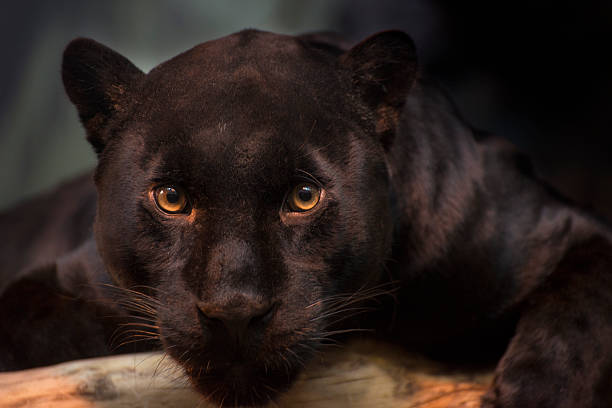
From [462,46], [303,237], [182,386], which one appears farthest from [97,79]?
[462,46]

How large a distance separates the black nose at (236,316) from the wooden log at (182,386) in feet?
0.83

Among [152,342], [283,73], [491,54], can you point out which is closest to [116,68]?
[283,73]

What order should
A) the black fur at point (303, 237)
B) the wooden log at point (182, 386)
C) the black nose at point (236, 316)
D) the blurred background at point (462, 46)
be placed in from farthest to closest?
the blurred background at point (462, 46), the wooden log at point (182, 386), the black fur at point (303, 237), the black nose at point (236, 316)

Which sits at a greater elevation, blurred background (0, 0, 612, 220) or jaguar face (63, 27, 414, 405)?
blurred background (0, 0, 612, 220)

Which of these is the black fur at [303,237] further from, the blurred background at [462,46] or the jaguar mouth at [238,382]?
the blurred background at [462,46]

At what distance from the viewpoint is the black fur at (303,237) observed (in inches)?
59.0

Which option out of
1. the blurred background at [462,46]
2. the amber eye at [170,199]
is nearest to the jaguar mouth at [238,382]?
the amber eye at [170,199]

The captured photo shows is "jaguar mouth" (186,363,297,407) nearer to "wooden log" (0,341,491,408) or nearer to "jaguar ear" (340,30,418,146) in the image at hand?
"wooden log" (0,341,491,408)

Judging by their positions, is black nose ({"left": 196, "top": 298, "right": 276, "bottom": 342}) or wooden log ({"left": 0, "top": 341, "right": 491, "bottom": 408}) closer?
black nose ({"left": 196, "top": 298, "right": 276, "bottom": 342})

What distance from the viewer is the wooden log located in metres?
1.69

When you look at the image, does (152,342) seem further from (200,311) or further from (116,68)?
(116,68)

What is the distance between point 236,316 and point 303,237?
256 mm

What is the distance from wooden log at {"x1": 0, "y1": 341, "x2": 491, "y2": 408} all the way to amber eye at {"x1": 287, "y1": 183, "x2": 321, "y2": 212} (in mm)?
429

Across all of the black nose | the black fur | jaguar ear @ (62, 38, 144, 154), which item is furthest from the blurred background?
the black nose
